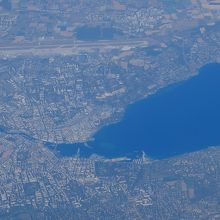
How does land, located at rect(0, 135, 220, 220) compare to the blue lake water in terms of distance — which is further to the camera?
the blue lake water

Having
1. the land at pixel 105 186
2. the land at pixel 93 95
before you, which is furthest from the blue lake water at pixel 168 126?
the land at pixel 105 186

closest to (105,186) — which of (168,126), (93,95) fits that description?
(168,126)

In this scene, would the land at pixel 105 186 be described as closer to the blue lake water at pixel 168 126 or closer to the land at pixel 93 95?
the land at pixel 93 95

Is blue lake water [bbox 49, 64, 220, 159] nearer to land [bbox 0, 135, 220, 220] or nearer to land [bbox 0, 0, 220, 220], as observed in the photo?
land [bbox 0, 0, 220, 220]

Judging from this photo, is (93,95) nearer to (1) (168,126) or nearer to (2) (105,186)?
(1) (168,126)

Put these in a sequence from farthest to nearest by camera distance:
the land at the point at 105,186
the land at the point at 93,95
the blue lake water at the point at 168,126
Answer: the blue lake water at the point at 168,126 < the land at the point at 93,95 < the land at the point at 105,186

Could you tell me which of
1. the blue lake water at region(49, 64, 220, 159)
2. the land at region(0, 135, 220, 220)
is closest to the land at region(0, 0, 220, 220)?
the land at region(0, 135, 220, 220)

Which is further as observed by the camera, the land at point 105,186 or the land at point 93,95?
the land at point 93,95

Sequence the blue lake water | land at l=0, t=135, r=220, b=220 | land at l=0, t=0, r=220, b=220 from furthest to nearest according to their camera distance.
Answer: the blue lake water < land at l=0, t=0, r=220, b=220 < land at l=0, t=135, r=220, b=220

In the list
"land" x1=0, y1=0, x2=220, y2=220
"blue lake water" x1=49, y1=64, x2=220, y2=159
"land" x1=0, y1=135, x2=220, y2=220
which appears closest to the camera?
"land" x1=0, y1=135, x2=220, y2=220

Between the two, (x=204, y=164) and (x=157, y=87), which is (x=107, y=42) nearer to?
(x=157, y=87)
